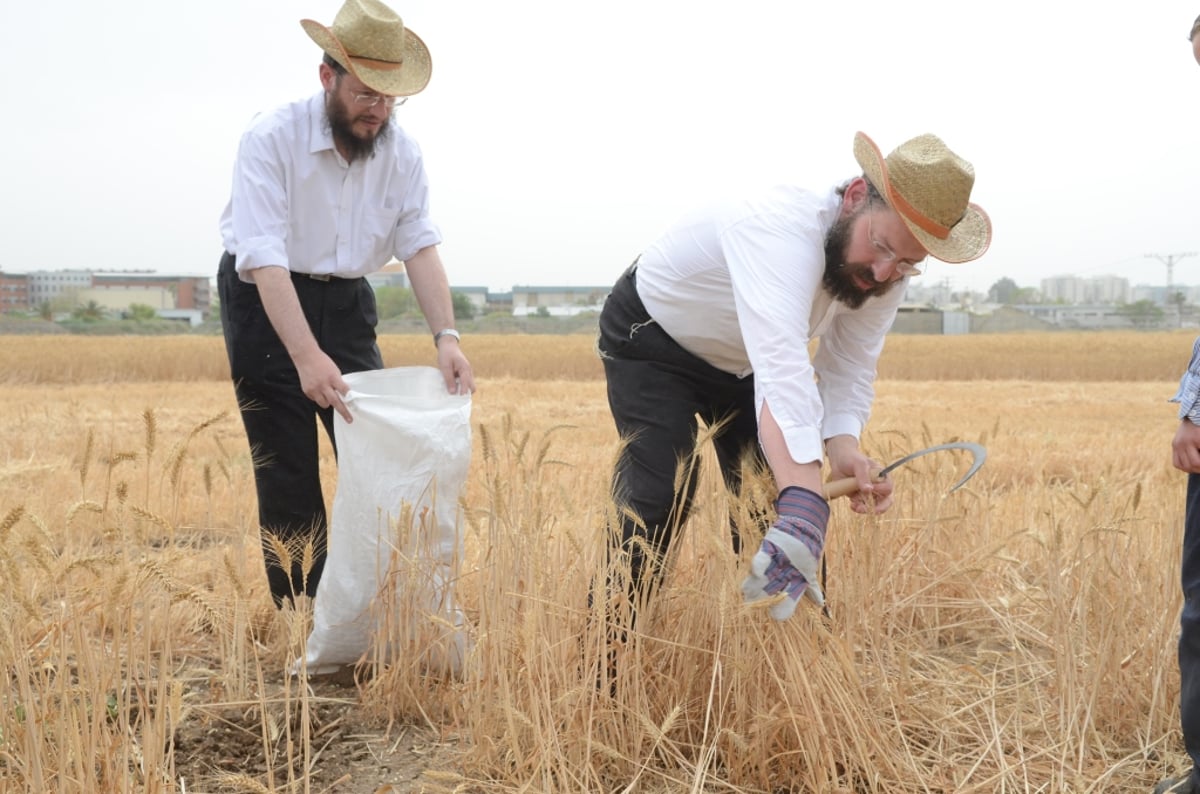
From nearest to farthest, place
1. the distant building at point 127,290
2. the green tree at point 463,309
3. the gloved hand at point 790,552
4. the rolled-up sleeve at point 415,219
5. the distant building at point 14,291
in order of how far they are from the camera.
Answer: the gloved hand at point 790,552 < the rolled-up sleeve at point 415,219 < the green tree at point 463,309 < the distant building at point 14,291 < the distant building at point 127,290

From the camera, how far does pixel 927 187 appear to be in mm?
2076

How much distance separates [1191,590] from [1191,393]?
1.37 feet

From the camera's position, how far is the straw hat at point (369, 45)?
274 cm

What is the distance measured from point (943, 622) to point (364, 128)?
7.84 feet

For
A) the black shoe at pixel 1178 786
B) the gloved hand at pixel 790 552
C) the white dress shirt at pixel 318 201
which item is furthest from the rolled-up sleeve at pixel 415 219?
the black shoe at pixel 1178 786

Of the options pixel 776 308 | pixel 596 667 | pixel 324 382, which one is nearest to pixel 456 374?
pixel 324 382

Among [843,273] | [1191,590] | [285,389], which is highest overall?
[843,273]

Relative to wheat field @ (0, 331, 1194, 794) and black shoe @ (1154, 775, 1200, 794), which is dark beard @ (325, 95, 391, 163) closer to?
wheat field @ (0, 331, 1194, 794)

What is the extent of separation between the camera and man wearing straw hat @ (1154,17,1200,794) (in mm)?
2182

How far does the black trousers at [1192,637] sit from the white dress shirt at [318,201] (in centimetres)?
215

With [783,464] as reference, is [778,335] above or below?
above

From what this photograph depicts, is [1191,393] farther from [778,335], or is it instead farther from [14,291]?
[14,291]

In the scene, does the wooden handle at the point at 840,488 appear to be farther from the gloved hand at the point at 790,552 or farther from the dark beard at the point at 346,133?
the dark beard at the point at 346,133

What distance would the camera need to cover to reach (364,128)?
2873mm
